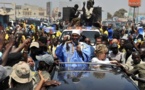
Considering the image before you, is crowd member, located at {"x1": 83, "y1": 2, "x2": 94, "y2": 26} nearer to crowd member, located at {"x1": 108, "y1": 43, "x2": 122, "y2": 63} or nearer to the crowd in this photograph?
the crowd

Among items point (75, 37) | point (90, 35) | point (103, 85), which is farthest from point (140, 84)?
point (90, 35)

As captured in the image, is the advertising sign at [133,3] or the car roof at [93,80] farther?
the advertising sign at [133,3]

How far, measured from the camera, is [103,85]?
195 inches

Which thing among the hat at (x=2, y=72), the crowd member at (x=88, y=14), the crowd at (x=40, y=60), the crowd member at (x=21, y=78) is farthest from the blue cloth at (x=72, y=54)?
the crowd member at (x=88, y=14)

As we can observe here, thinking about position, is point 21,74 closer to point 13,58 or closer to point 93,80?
point 93,80

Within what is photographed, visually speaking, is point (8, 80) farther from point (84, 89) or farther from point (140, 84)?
point (140, 84)

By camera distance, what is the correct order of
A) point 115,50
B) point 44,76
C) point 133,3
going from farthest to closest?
point 133,3
point 115,50
point 44,76

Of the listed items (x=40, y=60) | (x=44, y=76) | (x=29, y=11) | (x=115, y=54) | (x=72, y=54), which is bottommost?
(x=29, y=11)

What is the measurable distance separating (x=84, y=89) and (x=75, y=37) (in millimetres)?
3347

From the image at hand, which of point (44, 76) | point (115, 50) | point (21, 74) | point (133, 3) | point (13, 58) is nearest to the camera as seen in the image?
point (21, 74)

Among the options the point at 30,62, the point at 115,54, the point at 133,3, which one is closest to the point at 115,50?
the point at 115,54

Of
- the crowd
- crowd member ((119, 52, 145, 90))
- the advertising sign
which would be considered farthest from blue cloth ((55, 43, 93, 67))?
the advertising sign

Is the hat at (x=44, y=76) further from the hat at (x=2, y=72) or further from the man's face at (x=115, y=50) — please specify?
the man's face at (x=115, y=50)

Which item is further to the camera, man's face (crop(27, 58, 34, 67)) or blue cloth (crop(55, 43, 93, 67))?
blue cloth (crop(55, 43, 93, 67))
